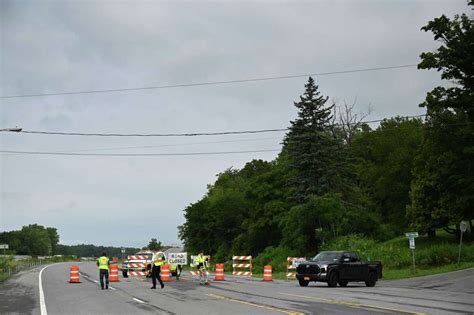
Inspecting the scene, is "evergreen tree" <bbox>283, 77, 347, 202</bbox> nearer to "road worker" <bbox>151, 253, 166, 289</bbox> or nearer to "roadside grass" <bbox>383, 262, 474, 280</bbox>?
"roadside grass" <bbox>383, 262, 474, 280</bbox>

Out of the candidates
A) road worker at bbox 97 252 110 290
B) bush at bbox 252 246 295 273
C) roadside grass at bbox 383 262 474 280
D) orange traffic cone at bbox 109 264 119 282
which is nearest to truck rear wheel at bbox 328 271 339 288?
roadside grass at bbox 383 262 474 280

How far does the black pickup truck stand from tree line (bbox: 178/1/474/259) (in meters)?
14.5

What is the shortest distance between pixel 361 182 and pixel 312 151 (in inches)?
950

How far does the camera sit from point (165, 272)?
3384 centimetres

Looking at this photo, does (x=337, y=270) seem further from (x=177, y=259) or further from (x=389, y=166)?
(x=389, y=166)

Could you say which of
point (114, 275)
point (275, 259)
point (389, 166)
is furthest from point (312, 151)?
point (114, 275)

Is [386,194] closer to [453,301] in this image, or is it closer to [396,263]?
[396,263]

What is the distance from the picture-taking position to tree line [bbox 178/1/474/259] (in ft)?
131

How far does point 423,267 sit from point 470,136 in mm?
9822

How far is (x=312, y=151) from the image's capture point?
5925 cm

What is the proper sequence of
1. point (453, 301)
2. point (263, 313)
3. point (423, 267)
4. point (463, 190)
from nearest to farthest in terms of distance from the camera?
point (263, 313) → point (453, 301) → point (423, 267) → point (463, 190)

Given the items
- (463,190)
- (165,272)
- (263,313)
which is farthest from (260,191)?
(263,313)

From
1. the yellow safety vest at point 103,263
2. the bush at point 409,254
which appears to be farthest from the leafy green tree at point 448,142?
the yellow safety vest at point 103,263

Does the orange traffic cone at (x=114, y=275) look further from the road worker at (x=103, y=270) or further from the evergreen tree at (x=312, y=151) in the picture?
the evergreen tree at (x=312, y=151)
